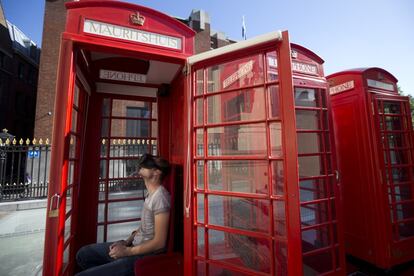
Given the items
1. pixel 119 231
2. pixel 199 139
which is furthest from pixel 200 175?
pixel 119 231

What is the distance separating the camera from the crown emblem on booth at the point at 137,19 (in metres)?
2.05

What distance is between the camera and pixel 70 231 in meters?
2.47

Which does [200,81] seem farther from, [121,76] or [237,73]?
[121,76]

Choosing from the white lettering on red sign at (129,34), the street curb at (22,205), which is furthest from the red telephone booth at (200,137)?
the street curb at (22,205)

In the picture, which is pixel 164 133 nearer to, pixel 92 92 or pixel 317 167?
pixel 92 92

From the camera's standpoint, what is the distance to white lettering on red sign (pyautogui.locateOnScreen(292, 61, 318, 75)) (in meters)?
2.83

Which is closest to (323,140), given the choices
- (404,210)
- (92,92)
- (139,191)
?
(404,210)

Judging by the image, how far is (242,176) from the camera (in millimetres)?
2959

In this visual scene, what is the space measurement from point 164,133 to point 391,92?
3.67m

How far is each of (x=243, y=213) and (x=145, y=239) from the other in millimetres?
1429

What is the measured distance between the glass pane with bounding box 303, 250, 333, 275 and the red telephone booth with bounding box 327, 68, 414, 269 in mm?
756

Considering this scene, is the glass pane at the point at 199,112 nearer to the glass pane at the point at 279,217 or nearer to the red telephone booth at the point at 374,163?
the glass pane at the point at 279,217

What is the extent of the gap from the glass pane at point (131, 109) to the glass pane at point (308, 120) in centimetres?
224

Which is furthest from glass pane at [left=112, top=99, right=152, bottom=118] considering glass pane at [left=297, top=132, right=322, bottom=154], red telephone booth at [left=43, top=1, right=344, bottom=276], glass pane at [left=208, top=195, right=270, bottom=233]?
glass pane at [left=297, top=132, right=322, bottom=154]
